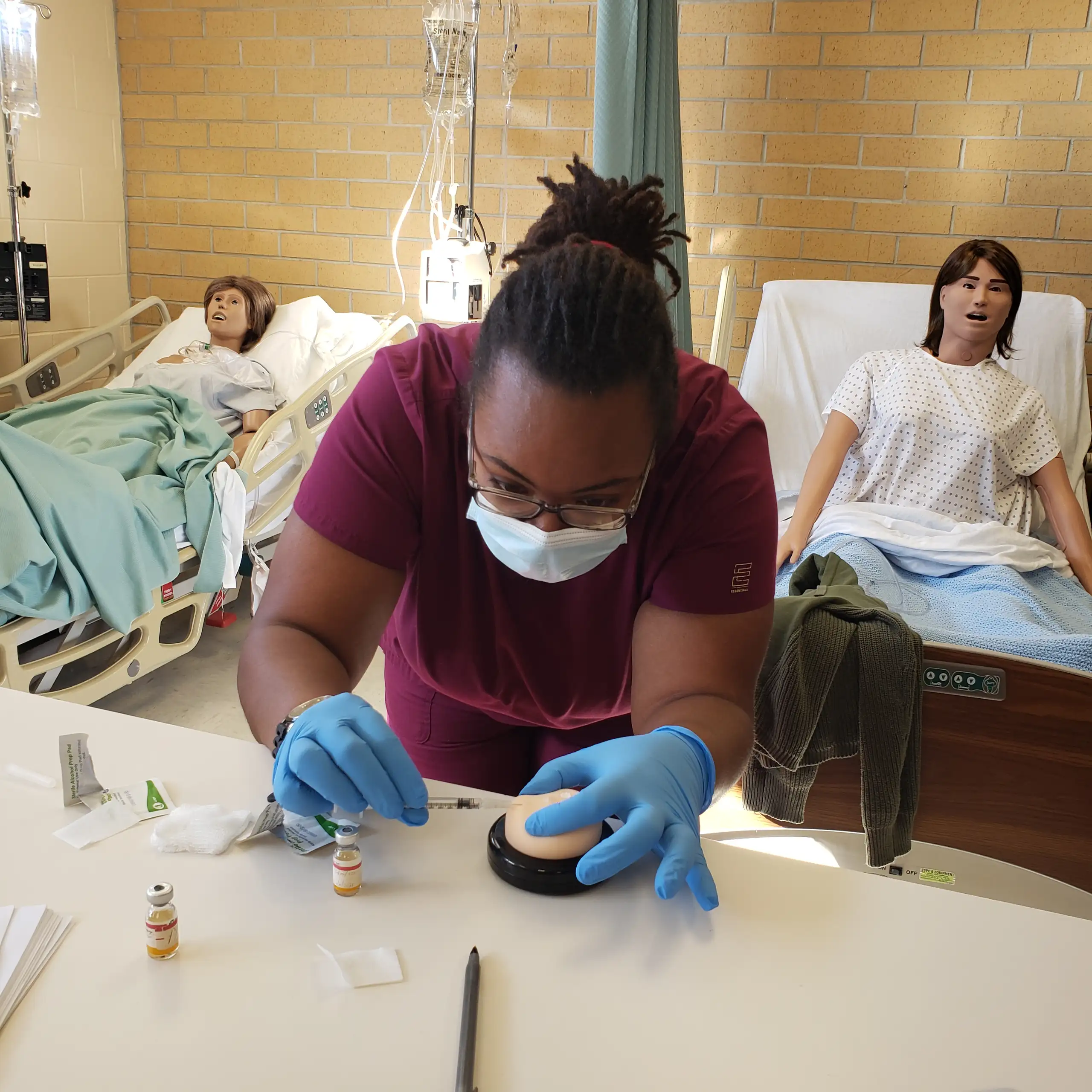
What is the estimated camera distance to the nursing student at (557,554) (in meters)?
0.90

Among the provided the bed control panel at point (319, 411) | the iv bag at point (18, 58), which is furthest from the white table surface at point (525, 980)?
the iv bag at point (18, 58)

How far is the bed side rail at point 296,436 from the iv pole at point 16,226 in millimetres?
1019

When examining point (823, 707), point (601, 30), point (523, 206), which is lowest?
point (823, 707)

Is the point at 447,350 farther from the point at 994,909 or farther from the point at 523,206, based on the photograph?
the point at 523,206

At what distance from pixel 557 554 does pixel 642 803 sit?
0.91ft

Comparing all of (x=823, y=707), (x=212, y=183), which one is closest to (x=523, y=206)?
(x=212, y=183)

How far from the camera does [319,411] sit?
316 cm

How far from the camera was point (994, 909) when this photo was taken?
2.78 feet

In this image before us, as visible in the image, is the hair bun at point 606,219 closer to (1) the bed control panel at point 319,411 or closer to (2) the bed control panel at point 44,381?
(1) the bed control panel at point 319,411

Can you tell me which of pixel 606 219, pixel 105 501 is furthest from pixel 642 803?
pixel 105 501

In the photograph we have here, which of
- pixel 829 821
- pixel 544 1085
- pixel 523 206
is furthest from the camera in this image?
pixel 523 206

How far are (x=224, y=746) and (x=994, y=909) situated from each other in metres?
0.75

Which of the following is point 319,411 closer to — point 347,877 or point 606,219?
point 606,219

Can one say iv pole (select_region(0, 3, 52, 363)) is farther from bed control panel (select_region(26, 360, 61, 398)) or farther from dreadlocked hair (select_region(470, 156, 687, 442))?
dreadlocked hair (select_region(470, 156, 687, 442))
